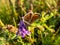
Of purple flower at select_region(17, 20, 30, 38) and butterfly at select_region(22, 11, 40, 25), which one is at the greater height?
butterfly at select_region(22, 11, 40, 25)

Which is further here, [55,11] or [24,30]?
[55,11]

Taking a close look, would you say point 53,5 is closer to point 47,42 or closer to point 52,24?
point 52,24

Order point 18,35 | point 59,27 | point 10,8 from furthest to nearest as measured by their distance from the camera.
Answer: point 10,8 → point 59,27 → point 18,35

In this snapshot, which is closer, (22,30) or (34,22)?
(22,30)

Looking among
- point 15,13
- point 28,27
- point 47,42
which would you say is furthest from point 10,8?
point 47,42

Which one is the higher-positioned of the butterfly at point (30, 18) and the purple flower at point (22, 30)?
the butterfly at point (30, 18)

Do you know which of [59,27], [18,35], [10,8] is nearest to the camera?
[18,35]

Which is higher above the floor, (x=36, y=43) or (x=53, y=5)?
(x=53, y=5)
